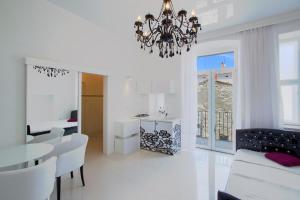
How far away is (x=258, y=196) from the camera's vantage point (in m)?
1.56

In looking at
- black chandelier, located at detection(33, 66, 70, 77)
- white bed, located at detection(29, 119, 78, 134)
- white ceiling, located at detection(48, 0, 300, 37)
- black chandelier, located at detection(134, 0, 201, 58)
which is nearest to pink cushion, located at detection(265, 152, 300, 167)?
black chandelier, located at detection(134, 0, 201, 58)

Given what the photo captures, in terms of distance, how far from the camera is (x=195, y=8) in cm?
284

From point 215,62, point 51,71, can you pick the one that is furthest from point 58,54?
point 215,62

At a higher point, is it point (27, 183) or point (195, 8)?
point (195, 8)

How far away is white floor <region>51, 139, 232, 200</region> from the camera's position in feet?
7.72

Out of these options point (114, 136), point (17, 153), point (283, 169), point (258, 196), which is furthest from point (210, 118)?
point (17, 153)

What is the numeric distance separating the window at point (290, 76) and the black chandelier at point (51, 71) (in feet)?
14.7

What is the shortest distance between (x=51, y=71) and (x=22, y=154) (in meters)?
1.49

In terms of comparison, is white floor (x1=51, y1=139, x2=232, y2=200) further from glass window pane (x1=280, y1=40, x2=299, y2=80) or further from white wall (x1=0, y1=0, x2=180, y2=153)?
glass window pane (x1=280, y1=40, x2=299, y2=80)

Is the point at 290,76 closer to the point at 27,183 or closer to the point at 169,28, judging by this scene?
the point at 169,28

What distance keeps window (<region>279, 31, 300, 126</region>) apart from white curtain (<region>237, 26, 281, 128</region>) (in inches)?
12.7

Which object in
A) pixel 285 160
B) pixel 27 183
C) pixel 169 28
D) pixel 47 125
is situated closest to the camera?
pixel 27 183

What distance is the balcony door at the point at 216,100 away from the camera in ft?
13.9

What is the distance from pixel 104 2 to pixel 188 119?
11.1 feet
